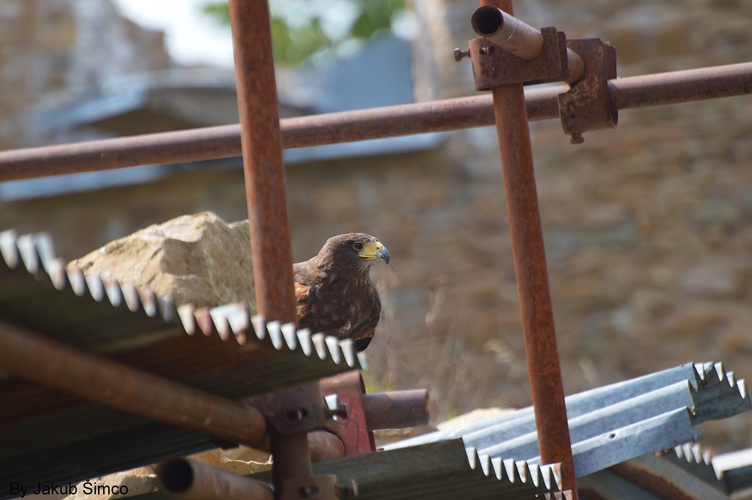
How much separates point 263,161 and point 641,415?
1384mm

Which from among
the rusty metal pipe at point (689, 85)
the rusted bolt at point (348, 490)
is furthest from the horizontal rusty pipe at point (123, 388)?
the rusty metal pipe at point (689, 85)

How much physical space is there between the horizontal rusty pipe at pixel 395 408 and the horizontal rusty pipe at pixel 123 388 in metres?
0.60

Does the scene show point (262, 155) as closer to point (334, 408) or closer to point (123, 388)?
point (334, 408)

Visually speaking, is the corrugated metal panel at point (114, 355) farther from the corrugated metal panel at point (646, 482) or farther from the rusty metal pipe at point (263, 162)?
the corrugated metal panel at point (646, 482)

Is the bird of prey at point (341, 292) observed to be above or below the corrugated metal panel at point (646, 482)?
above

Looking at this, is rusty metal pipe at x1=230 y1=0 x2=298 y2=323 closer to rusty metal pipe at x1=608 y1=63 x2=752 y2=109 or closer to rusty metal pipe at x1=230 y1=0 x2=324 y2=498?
rusty metal pipe at x1=230 y1=0 x2=324 y2=498

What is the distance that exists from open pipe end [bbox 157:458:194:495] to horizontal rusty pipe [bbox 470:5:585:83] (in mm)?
1323

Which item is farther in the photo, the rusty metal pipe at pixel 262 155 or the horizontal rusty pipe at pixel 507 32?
the horizontal rusty pipe at pixel 507 32

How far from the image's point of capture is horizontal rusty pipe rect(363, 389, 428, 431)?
291 centimetres

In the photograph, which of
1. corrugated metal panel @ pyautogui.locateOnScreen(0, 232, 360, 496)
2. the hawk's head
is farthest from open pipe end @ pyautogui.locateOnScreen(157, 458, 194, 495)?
the hawk's head

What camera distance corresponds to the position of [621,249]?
9609 millimetres

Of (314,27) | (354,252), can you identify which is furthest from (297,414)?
(314,27)

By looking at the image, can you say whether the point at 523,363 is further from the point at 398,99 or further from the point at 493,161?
the point at 398,99

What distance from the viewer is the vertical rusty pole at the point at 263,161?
2.61m
